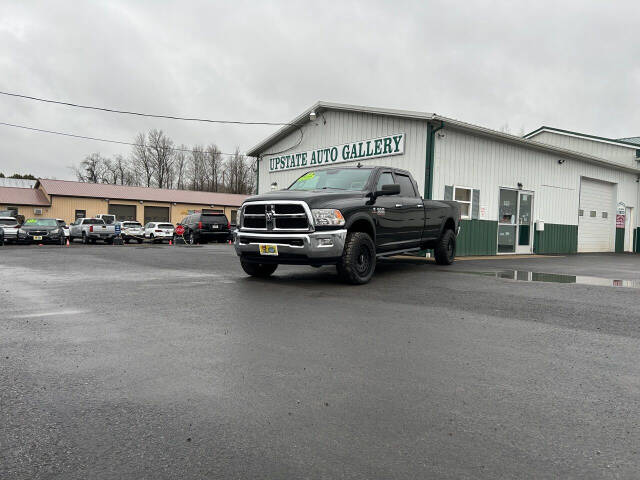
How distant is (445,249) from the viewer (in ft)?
38.4

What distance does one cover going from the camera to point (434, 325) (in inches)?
202

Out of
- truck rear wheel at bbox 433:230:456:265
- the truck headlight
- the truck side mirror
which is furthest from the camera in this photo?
truck rear wheel at bbox 433:230:456:265

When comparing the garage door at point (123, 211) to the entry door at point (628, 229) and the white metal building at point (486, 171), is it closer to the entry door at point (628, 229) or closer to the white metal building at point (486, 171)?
the white metal building at point (486, 171)

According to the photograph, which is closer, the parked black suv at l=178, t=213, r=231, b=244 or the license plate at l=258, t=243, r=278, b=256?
the license plate at l=258, t=243, r=278, b=256

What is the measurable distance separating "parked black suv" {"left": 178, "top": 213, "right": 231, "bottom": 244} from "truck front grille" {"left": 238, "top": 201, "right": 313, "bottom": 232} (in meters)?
18.3

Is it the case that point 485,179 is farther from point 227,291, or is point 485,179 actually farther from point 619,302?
point 227,291

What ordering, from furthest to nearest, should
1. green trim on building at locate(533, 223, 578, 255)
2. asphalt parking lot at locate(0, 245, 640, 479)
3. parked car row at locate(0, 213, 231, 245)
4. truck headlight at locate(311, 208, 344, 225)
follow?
parked car row at locate(0, 213, 231, 245) < green trim on building at locate(533, 223, 578, 255) < truck headlight at locate(311, 208, 344, 225) < asphalt parking lot at locate(0, 245, 640, 479)

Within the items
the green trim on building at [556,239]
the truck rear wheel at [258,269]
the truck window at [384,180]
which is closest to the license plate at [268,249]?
the truck rear wheel at [258,269]

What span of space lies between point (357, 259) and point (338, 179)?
6.27ft

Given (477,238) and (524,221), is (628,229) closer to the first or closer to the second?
(524,221)

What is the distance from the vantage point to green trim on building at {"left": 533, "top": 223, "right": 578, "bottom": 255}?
1898cm

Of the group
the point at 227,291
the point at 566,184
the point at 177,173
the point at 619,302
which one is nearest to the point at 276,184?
the point at 566,184

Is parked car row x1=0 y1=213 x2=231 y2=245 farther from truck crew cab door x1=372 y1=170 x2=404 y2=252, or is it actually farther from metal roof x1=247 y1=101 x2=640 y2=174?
truck crew cab door x1=372 y1=170 x2=404 y2=252

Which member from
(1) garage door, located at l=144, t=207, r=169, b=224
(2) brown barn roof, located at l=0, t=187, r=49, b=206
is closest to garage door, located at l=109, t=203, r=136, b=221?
(1) garage door, located at l=144, t=207, r=169, b=224
